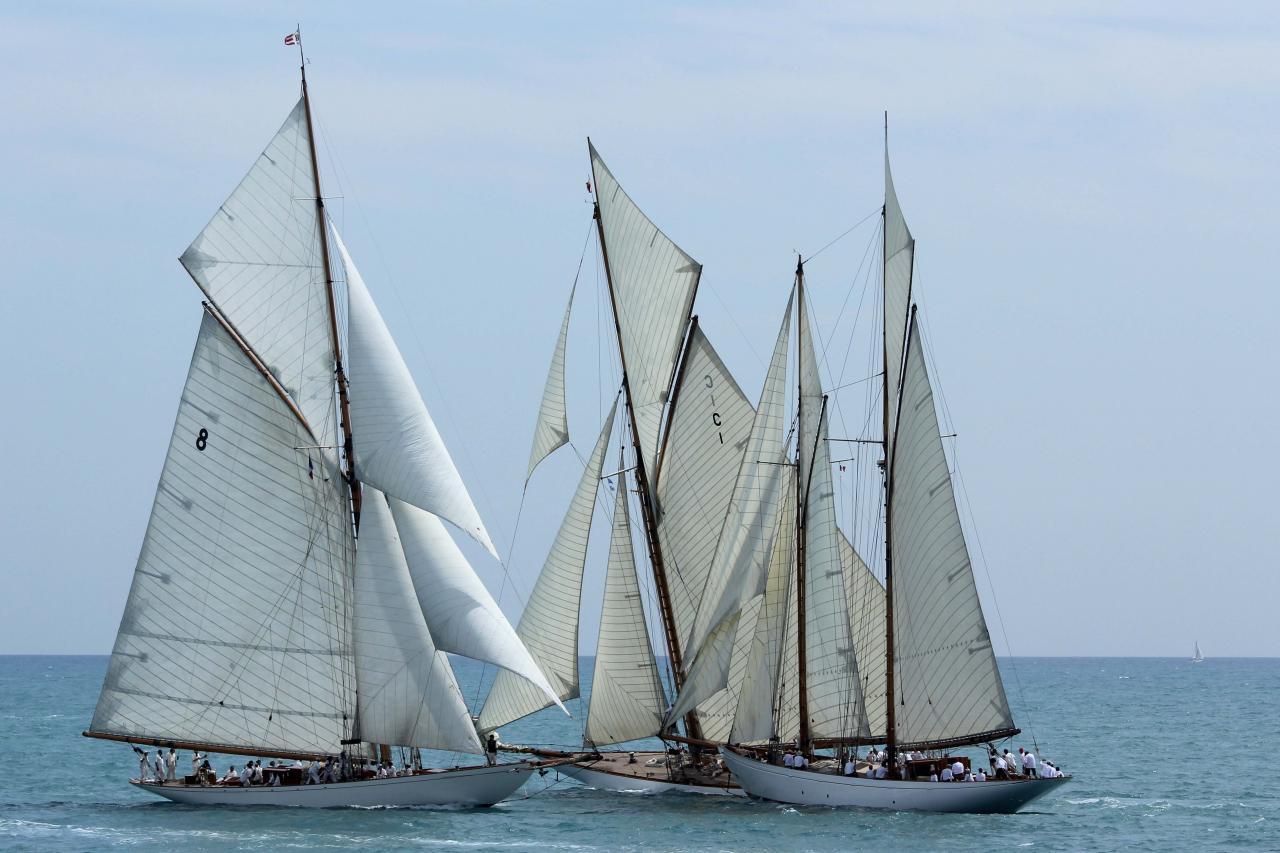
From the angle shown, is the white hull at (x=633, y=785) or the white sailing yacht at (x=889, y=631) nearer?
the white sailing yacht at (x=889, y=631)

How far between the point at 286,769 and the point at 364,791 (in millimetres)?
2521

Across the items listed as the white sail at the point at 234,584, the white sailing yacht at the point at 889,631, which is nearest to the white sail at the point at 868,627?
the white sailing yacht at the point at 889,631

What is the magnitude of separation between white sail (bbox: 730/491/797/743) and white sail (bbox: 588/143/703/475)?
5.40 meters

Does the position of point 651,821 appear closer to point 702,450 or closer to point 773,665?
point 773,665

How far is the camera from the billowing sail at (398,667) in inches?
1831

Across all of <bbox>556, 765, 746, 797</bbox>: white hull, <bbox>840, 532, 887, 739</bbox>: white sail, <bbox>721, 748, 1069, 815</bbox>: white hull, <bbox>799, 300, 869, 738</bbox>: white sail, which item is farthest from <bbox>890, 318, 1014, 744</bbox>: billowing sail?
<bbox>556, 765, 746, 797</bbox>: white hull

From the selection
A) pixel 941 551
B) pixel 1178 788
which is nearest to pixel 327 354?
pixel 941 551

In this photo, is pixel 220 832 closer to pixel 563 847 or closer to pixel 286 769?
pixel 286 769

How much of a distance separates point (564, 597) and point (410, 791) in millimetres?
8145

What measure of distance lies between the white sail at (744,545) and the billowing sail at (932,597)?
307cm

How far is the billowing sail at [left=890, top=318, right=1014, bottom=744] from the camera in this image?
1828 inches

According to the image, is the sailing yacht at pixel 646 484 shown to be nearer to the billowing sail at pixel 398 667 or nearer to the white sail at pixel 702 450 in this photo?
the white sail at pixel 702 450

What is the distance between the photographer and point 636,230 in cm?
5338

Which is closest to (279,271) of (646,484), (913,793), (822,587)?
(646,484)
